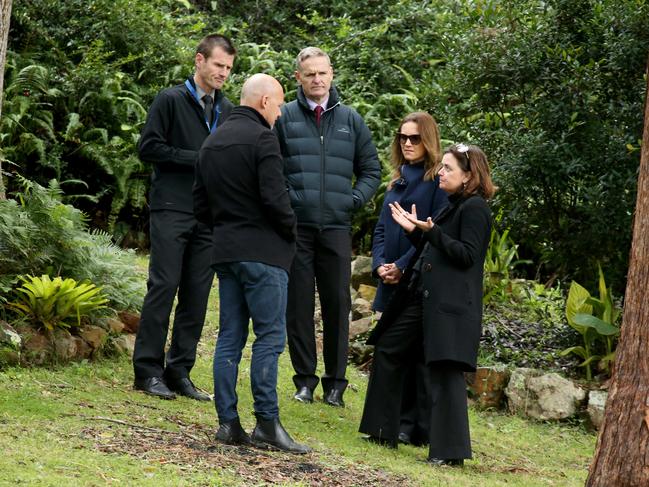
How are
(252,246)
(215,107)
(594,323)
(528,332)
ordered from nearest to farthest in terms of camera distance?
1. (252,246)
2. (215,107)
3. (594,323)
4. (528,332)

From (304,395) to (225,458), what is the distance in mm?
2206

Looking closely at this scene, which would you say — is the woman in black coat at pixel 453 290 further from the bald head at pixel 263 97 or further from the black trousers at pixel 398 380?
the bald head at pixel 263 97

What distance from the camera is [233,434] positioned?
250 inches

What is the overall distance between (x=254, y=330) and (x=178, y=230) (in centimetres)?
162

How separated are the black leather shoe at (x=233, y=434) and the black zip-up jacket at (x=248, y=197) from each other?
0.99 m

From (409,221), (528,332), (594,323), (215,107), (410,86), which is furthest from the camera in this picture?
(410,86)

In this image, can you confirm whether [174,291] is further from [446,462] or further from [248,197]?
Result: [446,462]

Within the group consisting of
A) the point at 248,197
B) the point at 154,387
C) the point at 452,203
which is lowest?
the point at 154,387

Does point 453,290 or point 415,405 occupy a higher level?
point 453,290

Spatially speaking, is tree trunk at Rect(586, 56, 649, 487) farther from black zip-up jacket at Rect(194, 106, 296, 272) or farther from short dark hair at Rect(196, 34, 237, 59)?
short dark hair at Rect(196, 34, 237, 59)

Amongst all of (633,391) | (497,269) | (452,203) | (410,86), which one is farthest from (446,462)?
(410,86)

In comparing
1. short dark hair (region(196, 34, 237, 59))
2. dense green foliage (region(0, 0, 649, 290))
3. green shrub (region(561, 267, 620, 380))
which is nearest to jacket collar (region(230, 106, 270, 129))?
short dark hair (region(196, 34, 237, 59))

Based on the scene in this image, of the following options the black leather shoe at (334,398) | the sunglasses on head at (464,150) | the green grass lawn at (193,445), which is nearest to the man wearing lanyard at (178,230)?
the green grass lawn at (193,445)

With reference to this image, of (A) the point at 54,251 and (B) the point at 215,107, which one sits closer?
(B) the point at 215,107
